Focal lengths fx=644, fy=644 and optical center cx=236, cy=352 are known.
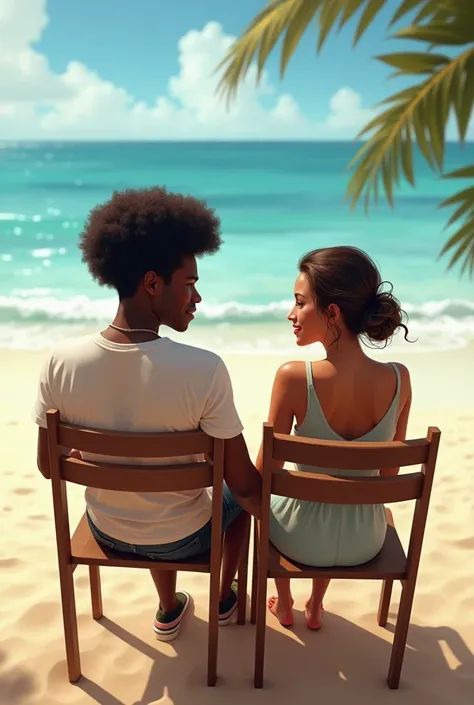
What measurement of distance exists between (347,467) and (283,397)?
1.05ft

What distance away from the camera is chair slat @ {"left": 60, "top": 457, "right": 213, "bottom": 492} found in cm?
166

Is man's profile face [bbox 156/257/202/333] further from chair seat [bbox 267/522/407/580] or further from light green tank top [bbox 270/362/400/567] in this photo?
chair seat [bbox 267/522/407/580]

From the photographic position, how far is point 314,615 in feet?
7.49

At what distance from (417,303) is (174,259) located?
9.16 meters

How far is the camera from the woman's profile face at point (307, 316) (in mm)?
1896

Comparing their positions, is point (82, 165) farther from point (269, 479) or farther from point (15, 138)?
point (15, 138)

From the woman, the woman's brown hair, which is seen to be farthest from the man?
the woman's brown hair

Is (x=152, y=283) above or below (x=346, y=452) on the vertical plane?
above

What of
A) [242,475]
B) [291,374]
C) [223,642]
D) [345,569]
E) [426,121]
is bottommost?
[223,642]

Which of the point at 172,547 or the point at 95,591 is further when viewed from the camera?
the point at 95,591

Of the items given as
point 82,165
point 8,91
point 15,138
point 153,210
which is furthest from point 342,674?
point 15,138

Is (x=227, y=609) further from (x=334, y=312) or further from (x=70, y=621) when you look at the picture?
(x=334, y=312)

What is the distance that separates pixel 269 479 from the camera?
169 centimetres

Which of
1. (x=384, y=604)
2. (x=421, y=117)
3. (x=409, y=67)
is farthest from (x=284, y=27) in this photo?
(x=384, y=604)
